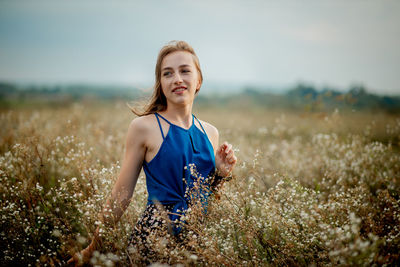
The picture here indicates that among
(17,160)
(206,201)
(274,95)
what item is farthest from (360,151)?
(274,95)

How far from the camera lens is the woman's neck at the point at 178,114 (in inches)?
108

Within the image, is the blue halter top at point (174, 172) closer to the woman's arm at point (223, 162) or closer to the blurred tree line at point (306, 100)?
the woman's arm at point (223, 162)

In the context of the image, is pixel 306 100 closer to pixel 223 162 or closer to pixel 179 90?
pixel 223 162

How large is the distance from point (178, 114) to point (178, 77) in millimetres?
384

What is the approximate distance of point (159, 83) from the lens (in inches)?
114

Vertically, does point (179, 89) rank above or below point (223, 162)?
above

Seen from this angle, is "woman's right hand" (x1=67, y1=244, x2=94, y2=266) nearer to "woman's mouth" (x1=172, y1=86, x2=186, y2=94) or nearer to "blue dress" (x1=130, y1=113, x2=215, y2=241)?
"blue dress" (x1=130, y1=113, x2=215, y2=241)

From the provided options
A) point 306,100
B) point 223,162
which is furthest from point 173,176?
point 306,100

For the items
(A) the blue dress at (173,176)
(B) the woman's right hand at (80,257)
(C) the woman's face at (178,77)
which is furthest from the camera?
(C) the woman's face at (178,77)

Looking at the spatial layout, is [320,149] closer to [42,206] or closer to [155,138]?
[155,138]

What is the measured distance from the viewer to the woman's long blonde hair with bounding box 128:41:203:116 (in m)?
2.79

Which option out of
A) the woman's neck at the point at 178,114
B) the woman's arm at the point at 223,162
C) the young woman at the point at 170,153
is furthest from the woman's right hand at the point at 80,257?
the woman's neck at the point at 178,114

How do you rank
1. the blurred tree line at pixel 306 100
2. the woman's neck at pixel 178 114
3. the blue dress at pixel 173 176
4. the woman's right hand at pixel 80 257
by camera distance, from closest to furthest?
the woman's right hand at pixel 80 257, the blue dress at pixel 173 176, the woman's neck at pixel 178 114, the blurred tree line at pixel 306 100

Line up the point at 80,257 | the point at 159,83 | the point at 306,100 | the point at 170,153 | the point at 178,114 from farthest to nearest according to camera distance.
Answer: the point at 306,100 → the point at 159,83 → the point at 178,114 → the point at 170,153 → the point at 80,257
